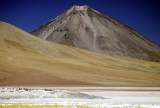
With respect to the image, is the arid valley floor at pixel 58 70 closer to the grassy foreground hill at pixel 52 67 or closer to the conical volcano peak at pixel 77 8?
the grassy foreground hill at pixel 52 67

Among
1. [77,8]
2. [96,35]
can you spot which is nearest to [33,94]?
[96,35]

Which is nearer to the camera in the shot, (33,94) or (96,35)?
(33,94)

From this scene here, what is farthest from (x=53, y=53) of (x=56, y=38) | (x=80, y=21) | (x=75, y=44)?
(x=80, y=21)

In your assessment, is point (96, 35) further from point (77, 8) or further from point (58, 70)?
point (58, 70)

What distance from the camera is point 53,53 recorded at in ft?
131

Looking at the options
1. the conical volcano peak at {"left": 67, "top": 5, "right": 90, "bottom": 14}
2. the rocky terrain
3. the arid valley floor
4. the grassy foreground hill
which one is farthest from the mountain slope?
the rocky terrain

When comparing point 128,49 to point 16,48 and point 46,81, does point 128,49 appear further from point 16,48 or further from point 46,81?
point 46,81

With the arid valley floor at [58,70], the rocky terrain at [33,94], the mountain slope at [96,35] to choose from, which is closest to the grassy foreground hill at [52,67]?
the arid valley floor at [58,70]

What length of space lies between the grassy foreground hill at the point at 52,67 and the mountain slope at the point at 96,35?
3154 centimetres

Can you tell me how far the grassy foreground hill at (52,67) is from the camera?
29880 millimetres

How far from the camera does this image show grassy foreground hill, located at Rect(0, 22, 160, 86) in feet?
98.0

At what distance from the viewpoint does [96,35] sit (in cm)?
8488

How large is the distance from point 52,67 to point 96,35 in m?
52.1

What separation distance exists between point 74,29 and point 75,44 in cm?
1050
